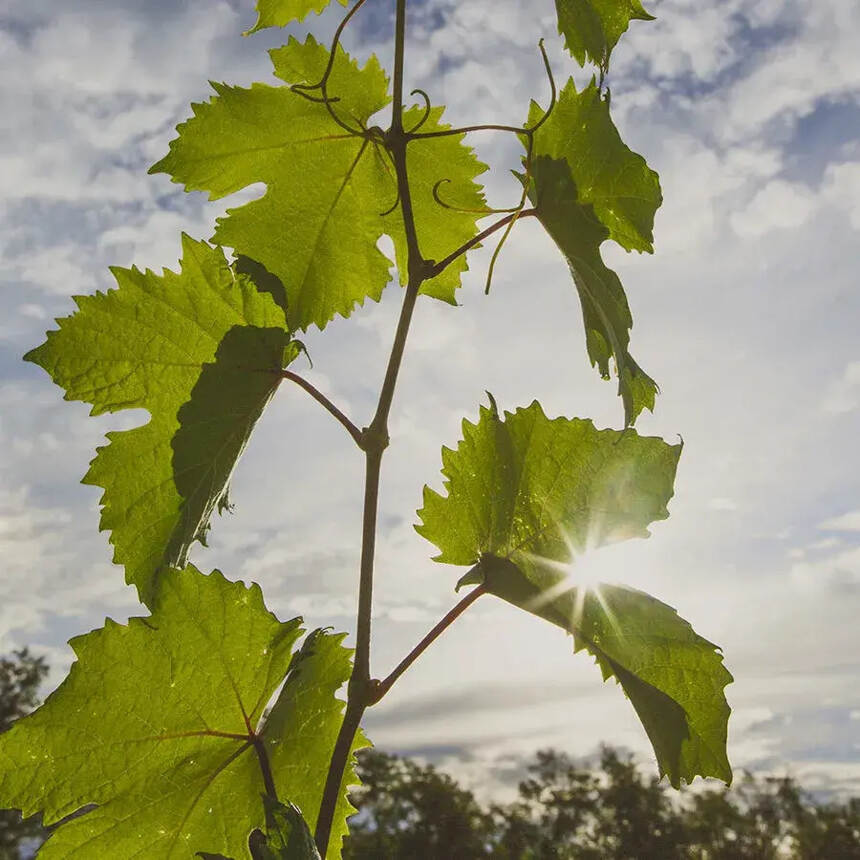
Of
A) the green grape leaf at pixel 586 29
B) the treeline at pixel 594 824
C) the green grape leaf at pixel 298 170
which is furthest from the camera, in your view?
the treeline at pixel 594 824

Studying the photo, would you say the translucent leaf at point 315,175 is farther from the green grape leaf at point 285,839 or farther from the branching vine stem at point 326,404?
the green grape leaf at point 285,839

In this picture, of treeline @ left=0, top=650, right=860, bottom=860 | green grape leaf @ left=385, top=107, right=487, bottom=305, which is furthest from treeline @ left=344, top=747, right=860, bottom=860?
green grape leaf @ left=385, top=107, right=487, bottom=305

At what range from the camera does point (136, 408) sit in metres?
1.21

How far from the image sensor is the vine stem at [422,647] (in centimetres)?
95

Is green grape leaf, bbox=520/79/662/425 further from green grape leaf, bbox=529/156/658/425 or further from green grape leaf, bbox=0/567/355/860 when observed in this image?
green grape leaf, bbox=0/567/355/860

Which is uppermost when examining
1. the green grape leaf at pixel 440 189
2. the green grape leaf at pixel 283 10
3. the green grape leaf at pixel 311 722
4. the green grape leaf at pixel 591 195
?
the green grape leaf at pixel 283 10

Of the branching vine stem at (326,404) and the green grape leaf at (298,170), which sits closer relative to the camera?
the branching vine stem at (326,404)

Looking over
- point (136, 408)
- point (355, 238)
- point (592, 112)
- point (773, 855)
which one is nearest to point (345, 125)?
point (355, 238)

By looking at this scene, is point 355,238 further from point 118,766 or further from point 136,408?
point 118,766

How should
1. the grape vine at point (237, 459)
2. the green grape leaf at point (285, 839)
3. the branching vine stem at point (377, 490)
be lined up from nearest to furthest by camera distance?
the green grape leaf at point (285, 839)
the branching vine stem at point (377, 490)
the grape vine at point (237, 459)

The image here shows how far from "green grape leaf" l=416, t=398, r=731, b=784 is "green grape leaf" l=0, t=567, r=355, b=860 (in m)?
0.21

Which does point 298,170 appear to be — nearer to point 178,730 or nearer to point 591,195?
point 591,195

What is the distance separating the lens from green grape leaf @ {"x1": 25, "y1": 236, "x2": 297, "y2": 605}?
113 cm

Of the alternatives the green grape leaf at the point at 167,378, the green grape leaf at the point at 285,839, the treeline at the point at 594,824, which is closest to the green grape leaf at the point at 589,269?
the green grape leaf at the point at 167,378
